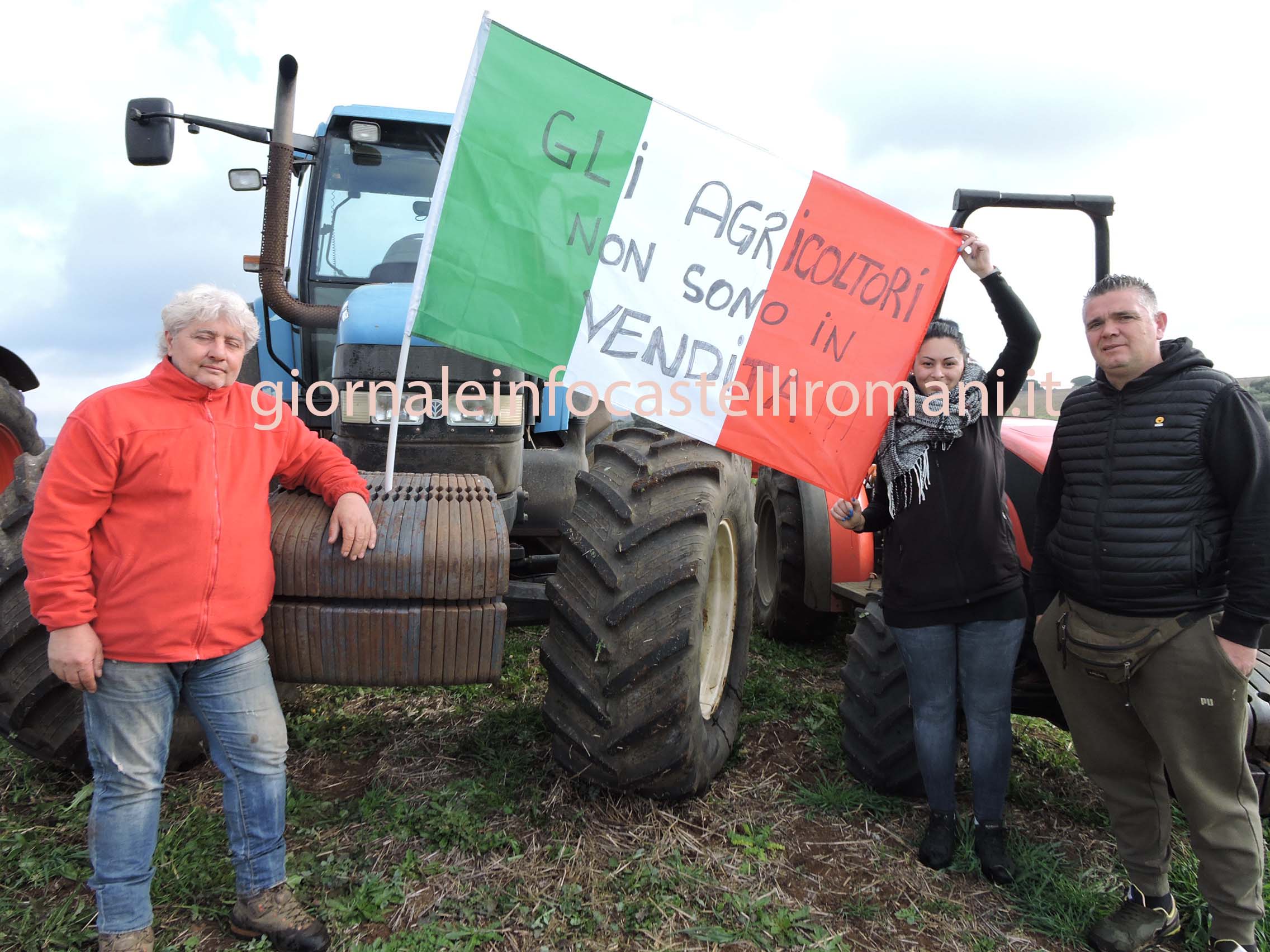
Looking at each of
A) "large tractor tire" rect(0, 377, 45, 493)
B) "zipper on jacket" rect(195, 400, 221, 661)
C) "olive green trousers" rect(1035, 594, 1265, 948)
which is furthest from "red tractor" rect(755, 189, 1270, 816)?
"large tractor tire" rect(0, 377, 45, 493)

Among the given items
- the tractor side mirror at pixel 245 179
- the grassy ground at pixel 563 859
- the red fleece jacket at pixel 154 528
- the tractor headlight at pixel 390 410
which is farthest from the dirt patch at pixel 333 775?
the tractor side mirror at pixel 245 179

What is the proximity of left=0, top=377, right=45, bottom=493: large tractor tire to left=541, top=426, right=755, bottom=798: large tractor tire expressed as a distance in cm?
413

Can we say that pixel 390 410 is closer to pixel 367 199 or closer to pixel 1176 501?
pixel 367 199

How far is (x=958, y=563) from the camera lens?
102 inches

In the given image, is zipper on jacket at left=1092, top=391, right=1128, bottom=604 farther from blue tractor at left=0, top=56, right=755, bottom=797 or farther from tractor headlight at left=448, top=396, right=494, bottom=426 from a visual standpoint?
tractor headlight at left=448, top=396, right=494, bottom=426

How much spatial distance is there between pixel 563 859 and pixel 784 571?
2471mm

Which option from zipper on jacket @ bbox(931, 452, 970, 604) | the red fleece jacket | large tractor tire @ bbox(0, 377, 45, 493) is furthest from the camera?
large tractor tire @ bbox(0, 377, 45, 493)

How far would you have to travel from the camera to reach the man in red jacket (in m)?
1.93

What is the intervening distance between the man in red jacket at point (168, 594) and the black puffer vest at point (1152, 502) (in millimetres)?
1973

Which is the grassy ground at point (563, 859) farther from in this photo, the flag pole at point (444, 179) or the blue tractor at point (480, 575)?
the flag pole at point (444, 179)

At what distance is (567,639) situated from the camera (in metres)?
2.42

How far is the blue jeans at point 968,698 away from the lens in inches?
103

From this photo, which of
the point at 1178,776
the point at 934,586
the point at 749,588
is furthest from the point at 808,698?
the point at 1178,776

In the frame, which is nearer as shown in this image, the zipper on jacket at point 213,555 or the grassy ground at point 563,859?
the zipper on jacket at point 213,555
